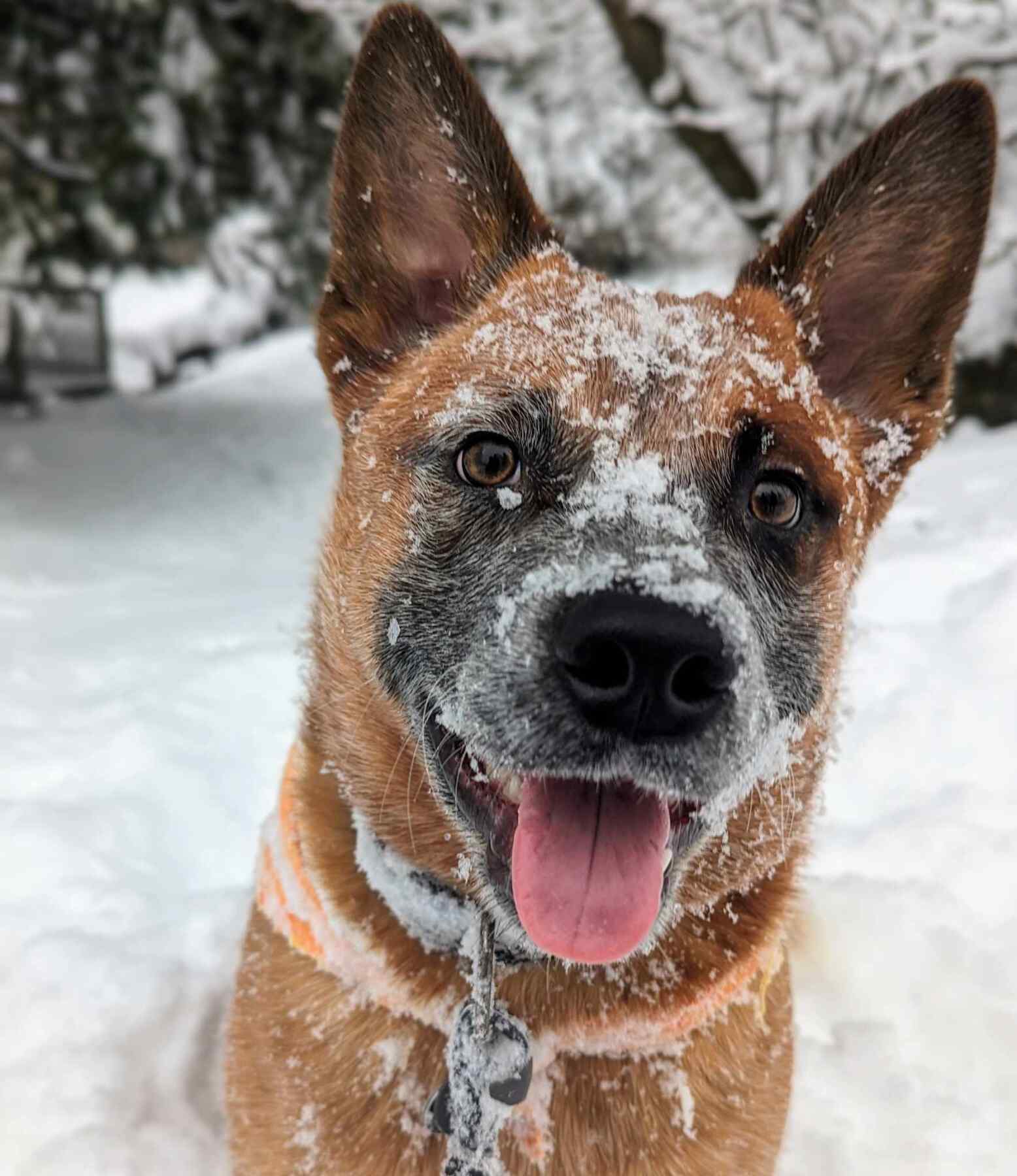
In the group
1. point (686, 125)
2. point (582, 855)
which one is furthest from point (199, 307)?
point (582, 855)

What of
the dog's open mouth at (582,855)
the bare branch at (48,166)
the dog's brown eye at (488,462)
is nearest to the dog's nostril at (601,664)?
the dog's open mouth at (582,855)

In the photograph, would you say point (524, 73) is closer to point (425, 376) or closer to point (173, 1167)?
point (425, 376)

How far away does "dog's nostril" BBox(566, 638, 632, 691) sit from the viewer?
54.1 inches

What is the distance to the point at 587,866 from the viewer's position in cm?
156

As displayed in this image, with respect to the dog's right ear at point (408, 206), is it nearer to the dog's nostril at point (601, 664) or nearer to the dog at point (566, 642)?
the dog at point (566, 642)

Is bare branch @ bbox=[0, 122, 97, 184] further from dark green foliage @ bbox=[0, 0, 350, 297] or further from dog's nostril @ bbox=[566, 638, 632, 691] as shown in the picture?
dog's nostril @ bbox=[566, 638, 632, 691]

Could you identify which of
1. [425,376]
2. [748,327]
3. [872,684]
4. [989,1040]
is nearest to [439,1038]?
[425,376]

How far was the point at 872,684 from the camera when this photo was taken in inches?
160

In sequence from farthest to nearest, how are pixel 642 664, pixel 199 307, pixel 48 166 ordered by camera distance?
1. pixel 199 307
2. pixel 48 166
3. pixel 642 664

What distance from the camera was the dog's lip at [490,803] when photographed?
1.64m

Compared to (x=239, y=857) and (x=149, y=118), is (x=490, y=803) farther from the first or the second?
(x=149, y=118)

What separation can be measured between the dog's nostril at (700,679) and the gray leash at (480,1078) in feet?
1.89

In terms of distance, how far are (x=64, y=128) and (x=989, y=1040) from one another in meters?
7.47

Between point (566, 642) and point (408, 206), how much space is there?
1181 millimetres
